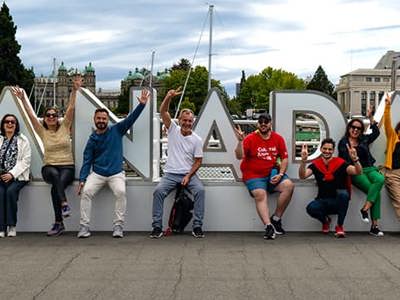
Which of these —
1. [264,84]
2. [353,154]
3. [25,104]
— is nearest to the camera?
[353,154]

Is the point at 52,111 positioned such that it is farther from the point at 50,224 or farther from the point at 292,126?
the point at 292,126

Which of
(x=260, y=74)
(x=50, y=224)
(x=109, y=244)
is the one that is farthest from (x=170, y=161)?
(x=260, y=74)

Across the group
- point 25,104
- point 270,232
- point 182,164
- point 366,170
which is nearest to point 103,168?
point 182,164

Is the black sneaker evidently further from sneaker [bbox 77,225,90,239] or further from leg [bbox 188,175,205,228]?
sneaker [bbox 77,225,90,239]

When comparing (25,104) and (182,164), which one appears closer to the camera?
(182,164)

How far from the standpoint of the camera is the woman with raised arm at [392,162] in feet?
29.3

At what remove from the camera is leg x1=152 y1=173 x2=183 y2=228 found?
8609 mm

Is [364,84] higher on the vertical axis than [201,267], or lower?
higher

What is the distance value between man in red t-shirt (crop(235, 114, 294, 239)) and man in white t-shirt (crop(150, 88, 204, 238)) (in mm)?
654

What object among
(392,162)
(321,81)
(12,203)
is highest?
(321,81)

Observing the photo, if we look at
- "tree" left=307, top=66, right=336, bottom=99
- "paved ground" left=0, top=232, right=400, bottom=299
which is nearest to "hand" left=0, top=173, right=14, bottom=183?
"paved ground" left=0, top=232, right=400, bottom=299

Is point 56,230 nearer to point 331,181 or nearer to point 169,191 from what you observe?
point 169,191

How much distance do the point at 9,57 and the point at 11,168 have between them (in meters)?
52.3

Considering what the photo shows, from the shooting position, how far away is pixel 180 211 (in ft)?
28.6
